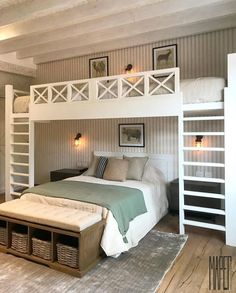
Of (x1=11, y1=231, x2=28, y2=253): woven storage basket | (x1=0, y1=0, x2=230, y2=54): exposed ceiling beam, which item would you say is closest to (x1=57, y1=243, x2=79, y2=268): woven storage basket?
(x1=11, y1=231, x2=28, y2=253): woven storage basket

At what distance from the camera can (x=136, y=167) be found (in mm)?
4469

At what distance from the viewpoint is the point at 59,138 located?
625 centimetres

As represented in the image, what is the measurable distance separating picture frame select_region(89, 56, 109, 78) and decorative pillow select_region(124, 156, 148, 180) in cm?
209

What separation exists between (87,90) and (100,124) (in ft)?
4.09

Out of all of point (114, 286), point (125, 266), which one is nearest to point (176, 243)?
point (125, 266)

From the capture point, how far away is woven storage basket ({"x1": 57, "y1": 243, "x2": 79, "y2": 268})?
2.61m

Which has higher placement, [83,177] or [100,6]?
[100,6]

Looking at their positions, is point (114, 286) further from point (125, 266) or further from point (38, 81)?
point (38, 81)

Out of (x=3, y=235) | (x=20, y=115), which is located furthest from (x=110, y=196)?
(x=20, y=115)

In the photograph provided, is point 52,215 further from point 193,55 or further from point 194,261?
point 193,55

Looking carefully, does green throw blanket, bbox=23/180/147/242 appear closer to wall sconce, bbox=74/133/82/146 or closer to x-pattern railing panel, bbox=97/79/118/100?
x-pattern railing panel, bbox=97/79/118/100

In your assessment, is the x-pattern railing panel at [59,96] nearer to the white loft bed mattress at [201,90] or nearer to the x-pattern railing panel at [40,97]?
the x-pattern railing panel at [40,97]

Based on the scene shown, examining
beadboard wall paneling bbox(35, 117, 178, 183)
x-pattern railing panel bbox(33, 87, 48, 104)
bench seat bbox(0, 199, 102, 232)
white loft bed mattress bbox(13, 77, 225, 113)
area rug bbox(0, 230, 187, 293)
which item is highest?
x-pattern railing panel bbox(33, 87, 48, 104)

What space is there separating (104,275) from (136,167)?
215 cm
